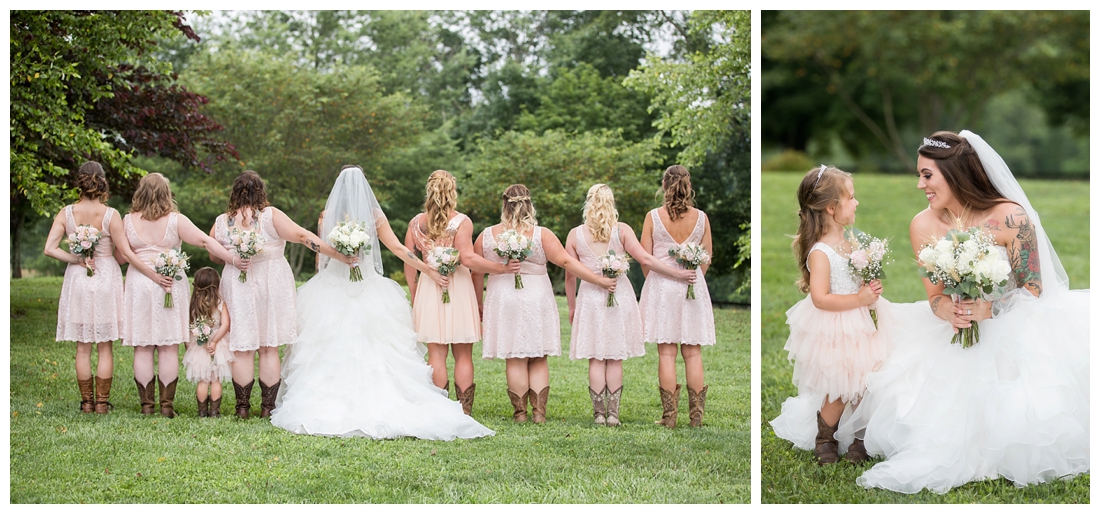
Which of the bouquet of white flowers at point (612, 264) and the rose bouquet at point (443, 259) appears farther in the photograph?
the rose bouquet at point (443, 259)

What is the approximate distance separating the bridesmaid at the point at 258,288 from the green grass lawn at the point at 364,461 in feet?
1.16

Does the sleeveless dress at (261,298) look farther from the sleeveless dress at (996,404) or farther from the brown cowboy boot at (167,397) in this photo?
the sleeveless dress at (996,404)

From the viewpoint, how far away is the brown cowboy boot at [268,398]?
20.3 ft

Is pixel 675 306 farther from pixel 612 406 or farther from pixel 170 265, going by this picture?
pixel 170 265

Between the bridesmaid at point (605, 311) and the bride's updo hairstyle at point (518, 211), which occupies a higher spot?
the bride's updo hairstyle at point (518, 211)

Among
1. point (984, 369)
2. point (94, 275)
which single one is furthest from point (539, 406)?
point (94, 275)

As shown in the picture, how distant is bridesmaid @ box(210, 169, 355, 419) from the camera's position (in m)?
6.04

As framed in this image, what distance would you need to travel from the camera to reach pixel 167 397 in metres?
6.20

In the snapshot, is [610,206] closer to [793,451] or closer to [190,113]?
[793,451]

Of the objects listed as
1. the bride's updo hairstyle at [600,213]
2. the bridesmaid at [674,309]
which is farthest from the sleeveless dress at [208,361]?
the bridesmaid at [674,309]

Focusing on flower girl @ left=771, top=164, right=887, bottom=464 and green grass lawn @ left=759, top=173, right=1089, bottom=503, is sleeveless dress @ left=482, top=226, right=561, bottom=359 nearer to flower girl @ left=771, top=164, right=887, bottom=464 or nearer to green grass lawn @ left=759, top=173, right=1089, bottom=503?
green grass lawn @ left=759, top=173, right=1089, bottom=503

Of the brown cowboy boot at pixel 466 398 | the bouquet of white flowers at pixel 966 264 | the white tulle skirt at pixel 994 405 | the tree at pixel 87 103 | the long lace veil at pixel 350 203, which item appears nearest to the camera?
the bouquet of white flowers at pixel 966 264

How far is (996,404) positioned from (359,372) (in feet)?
12.2

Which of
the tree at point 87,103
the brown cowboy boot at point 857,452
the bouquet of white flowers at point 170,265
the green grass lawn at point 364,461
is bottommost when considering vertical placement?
the green grass lawn at point 364,461
